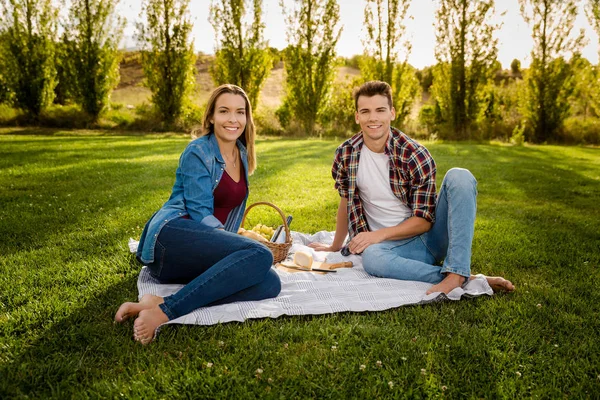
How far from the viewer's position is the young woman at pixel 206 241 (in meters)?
2.74

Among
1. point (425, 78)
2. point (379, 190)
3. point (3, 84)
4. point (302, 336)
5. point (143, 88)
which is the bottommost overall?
point (302, 336)

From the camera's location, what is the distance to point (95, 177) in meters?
7.87

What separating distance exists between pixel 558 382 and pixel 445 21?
1746cm

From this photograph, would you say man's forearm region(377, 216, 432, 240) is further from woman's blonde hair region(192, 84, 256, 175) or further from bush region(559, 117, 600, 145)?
bush region(559, 117, 600, 145)

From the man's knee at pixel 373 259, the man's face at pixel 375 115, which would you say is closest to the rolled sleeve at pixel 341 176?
the man's face at pixel 375 115

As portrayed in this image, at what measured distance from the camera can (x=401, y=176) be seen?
359 cm

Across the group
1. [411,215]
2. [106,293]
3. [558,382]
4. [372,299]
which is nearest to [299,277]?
[372,299]

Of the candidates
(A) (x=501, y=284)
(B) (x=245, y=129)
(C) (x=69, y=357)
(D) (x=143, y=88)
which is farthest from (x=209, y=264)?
(D) (x=143, y=88)

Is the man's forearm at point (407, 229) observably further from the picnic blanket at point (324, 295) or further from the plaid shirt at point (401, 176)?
the picnic blanket at point (324, 295)

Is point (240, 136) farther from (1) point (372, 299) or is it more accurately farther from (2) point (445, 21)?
(2) point (445, 21)

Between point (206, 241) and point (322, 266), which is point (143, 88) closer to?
point (322, 266)

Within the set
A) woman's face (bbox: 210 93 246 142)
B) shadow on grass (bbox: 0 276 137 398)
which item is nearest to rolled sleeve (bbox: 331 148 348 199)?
woman's face (bbox: 210 93 246 142)

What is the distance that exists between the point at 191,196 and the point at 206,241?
0.39 m

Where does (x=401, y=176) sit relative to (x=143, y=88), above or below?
below
